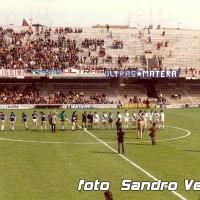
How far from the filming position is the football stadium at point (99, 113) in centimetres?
2088

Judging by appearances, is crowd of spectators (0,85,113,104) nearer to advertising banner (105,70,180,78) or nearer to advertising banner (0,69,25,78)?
advertising banner (0,69,25,78)

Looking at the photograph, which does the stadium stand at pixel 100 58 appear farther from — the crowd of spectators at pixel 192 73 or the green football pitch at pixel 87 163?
the green football pitch at pixel 87 163

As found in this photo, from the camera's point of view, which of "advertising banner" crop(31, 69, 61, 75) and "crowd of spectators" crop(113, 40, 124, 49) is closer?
"advertising banner" crop(31, 69, 61, 75)

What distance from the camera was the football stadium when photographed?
2088 cm

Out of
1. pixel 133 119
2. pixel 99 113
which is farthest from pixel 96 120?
pixel 99 113

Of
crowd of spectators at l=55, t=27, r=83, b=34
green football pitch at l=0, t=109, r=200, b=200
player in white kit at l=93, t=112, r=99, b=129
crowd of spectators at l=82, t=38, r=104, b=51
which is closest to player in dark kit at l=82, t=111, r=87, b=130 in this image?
player in white kit at l=93, t=112, r=99, b=129

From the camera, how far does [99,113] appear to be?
55.3 metres

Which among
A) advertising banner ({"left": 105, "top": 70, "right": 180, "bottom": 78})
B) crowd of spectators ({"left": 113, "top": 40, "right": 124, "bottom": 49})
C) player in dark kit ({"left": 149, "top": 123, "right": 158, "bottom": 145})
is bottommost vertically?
player in dark kit ({"left": 149, "top": 123, "right": 158, "bottom": 145})

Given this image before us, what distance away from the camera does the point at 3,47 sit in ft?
243

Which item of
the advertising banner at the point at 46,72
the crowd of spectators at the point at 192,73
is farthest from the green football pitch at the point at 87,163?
the crowd of spectators at the point at 192,73

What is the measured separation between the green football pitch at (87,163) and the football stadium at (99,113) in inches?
1.8

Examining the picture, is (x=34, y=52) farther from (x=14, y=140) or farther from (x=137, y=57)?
(x=14, y=140)

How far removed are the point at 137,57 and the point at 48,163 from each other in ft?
182

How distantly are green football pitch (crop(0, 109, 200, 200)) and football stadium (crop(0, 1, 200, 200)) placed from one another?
5 cm
